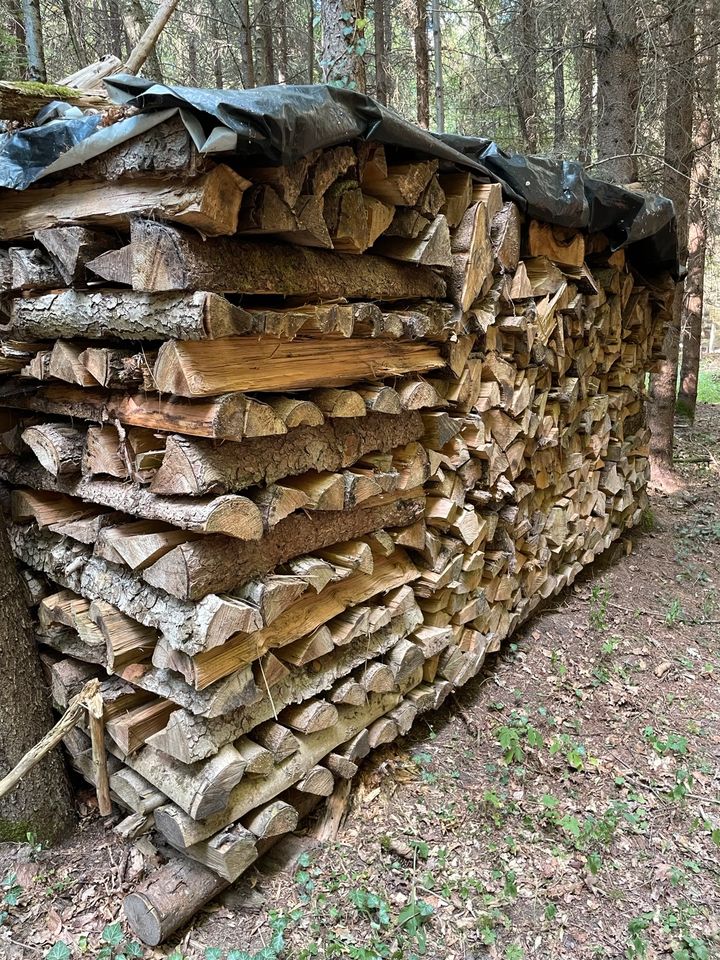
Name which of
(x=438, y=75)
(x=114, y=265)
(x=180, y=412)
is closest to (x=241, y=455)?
(x=180, y=412)

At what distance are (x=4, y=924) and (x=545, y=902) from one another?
1.92m

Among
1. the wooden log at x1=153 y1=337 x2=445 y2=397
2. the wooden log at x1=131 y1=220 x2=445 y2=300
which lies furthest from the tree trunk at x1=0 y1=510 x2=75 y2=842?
the wooden log at x1=131 y1=220 x2=445 y2=300

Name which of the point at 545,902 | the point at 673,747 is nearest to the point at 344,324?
the point at 545,902

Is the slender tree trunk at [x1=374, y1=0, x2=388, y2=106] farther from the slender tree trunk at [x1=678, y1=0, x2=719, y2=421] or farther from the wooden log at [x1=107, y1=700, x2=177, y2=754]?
the wooden log at [x1=107, y1=700, x2=177, y2=754]

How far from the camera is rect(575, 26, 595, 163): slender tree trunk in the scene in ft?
20.9

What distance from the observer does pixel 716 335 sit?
2433 cm

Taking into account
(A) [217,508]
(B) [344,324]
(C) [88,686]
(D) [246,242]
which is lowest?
(C) [88,686]

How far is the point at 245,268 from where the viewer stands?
187cm

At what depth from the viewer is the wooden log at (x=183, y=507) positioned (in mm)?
1839

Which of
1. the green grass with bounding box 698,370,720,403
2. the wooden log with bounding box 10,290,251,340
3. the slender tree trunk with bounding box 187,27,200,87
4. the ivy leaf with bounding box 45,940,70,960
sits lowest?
the green grass with bounding box 698,370,720,403

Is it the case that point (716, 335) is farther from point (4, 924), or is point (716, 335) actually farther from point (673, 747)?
point (4, 924)

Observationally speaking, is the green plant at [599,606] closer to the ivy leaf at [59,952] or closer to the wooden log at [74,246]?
the ivy leaf at [59,952]

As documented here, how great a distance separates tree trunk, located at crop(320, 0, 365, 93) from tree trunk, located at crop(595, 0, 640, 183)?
8.11ft

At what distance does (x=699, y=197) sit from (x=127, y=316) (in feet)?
22.4
